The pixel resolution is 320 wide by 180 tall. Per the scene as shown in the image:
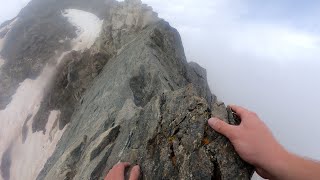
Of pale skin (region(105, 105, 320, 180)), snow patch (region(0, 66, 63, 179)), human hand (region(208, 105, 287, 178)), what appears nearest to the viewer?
pale skin (region(105, 105, 320, 180))

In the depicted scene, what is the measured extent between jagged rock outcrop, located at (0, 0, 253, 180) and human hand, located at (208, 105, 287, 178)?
63.3 inches

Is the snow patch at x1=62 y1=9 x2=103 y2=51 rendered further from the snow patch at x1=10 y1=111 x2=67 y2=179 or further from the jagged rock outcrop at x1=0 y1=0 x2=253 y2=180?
the snow patch at x1=10 y1=111 x2=67 y2=179

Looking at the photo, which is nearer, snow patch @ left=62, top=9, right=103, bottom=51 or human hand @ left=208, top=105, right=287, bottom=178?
human hand @ left=208, top=105, right=287, bottom=178

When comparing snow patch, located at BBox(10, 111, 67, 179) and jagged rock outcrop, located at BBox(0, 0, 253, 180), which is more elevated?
jagged rock outcrop, located at BBox(0, 0, 253, 180)

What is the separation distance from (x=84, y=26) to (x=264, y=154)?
5195 centimetres

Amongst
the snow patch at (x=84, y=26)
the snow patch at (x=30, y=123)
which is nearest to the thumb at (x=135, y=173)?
the snow patch at (x=30, y=123)

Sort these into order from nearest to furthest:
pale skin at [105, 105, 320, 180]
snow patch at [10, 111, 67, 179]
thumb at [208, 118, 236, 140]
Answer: pale skin at [105, 105, 320, 180] < thumb at [208, 118, 236, 140] < snow patch at [10, 111, 67, 179]

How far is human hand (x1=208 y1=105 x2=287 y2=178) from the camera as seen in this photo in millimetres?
9148

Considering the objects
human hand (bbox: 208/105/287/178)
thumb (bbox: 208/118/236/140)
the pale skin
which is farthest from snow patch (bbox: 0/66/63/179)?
human hand (bbox: 208/105/287/178)

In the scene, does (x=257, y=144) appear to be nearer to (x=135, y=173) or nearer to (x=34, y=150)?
(x=135, y=173)

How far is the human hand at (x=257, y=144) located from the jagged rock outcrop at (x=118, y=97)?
161 cm

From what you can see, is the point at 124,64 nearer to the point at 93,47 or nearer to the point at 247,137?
the point at 93,47

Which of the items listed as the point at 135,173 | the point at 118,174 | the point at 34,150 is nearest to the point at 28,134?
the point at 34,150

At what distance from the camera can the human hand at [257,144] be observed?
9.15m
